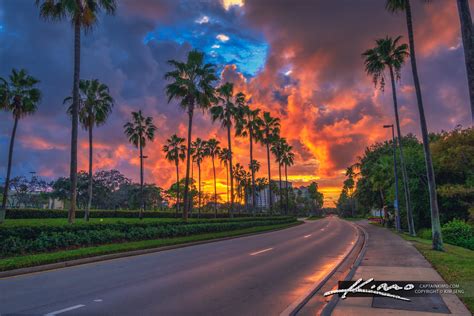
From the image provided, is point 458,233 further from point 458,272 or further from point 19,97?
point 19,97

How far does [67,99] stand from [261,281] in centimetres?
3289

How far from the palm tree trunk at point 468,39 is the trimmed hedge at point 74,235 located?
15.9m

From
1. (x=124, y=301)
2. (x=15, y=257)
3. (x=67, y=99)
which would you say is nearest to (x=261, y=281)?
(x=124, y=301)

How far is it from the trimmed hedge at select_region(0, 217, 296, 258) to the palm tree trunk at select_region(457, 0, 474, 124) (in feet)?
52.3

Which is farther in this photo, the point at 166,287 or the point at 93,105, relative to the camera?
the point at 93,105

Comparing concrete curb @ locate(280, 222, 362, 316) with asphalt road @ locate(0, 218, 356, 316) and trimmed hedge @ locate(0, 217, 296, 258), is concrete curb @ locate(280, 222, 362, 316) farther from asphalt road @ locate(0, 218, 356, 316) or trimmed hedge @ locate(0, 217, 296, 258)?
trimmed hedge @ locate(0, 217, 296, 258)

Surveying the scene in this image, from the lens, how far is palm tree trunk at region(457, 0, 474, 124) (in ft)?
29.3

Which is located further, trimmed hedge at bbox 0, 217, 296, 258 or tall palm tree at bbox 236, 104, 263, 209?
tall palm tree at bbox 236, 104, 263, 209

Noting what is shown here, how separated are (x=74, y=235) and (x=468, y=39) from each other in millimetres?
16777

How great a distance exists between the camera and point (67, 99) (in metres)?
35.8

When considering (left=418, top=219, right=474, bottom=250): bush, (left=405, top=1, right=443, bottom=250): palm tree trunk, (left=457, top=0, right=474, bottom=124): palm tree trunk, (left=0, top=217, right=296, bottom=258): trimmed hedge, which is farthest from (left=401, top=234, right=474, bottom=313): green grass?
(left=418, top=219, right=474, bottom=250): bush

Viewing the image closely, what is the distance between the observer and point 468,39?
9344 millimetres

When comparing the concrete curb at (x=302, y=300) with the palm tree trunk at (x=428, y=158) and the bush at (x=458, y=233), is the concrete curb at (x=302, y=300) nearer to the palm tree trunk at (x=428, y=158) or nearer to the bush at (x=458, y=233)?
the palm tree trunk at (x=428, y=158)

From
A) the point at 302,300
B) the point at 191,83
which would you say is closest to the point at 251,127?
the point at 191,83
